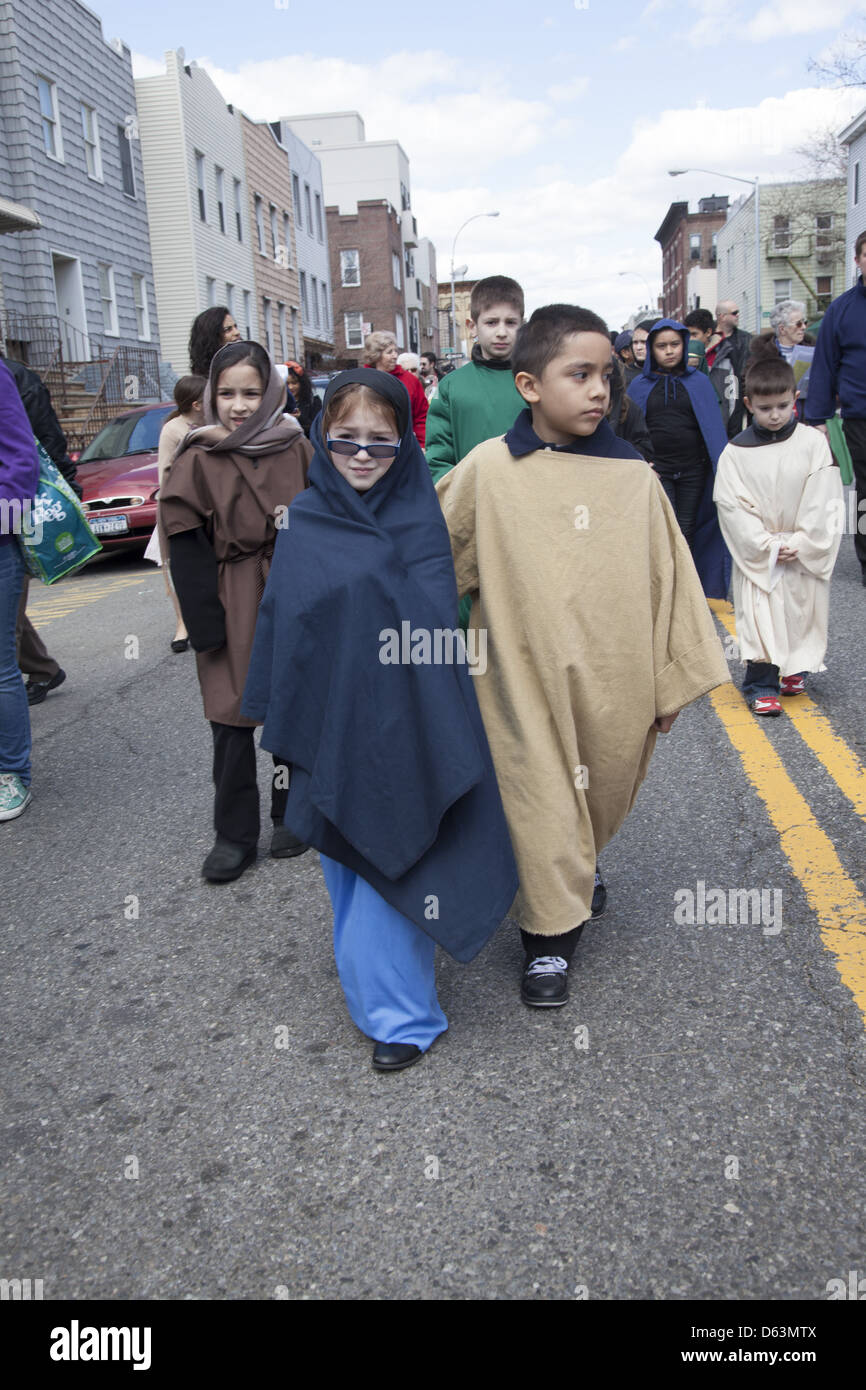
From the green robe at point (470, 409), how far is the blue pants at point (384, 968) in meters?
2.19

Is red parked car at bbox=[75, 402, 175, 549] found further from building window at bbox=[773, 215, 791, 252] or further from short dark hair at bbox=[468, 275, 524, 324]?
building window at bbox=[773, 215, 791, 252]

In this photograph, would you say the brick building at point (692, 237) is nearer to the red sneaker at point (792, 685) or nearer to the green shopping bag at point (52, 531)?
the red sneaker at point (792, 685)

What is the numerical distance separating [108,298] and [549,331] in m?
24.4

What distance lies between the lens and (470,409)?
453cm

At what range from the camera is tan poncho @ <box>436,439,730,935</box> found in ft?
9.75

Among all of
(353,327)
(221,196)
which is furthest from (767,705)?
(353,327)

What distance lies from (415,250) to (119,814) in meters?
72.8

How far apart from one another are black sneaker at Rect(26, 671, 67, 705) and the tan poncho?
4.94m

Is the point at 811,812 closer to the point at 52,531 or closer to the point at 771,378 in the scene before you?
the point at 771,378

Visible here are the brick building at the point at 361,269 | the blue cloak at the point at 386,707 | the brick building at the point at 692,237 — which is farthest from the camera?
the brick building at the point at 692,237

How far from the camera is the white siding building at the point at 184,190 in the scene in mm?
27766

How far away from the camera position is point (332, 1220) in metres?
2.29

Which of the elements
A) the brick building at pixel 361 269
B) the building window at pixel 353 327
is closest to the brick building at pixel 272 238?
the building window at pixel 353 327
